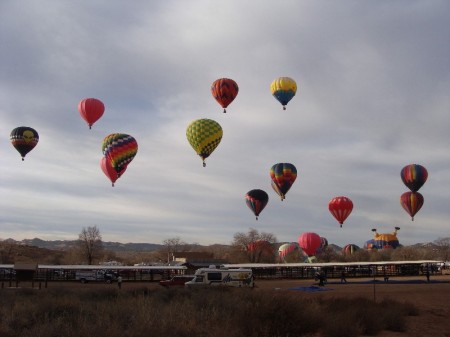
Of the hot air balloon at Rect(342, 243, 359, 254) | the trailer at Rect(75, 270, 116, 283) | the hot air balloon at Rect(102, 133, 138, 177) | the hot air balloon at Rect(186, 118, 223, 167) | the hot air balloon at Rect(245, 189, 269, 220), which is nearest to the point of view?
the hot air balloon at Rect(186, 118, 223, 167)

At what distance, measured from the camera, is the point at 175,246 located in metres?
199

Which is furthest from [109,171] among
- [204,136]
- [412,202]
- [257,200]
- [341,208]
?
[412,202]

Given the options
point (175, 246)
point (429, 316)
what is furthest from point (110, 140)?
point (175, 246)

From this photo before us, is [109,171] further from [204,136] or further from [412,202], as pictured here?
[412,202]

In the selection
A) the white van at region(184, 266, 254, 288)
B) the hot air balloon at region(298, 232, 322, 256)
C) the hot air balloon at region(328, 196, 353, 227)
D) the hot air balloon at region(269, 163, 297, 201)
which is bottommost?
the white van at region(184, 266, 254, 288)

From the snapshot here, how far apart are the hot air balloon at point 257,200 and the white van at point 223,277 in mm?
26841

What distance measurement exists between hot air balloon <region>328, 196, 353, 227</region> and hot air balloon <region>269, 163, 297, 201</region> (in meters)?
10.4

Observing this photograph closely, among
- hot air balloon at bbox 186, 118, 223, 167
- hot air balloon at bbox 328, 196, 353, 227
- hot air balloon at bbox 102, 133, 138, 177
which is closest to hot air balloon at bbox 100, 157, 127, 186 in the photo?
hot air balloon at bbox 102, 133, 138, 177

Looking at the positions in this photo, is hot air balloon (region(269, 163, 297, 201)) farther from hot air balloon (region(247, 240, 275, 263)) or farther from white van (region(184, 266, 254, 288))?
hot air balloon (region(247, 240, 275, 263))

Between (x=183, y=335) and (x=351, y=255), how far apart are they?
13742 centimetres

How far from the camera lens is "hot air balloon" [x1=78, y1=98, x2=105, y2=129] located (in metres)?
51.2

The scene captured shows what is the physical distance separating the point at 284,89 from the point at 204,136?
10733 mm

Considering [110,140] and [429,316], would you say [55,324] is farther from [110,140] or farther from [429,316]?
[110,140]

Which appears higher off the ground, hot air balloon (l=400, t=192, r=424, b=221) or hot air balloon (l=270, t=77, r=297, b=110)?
hot air balloon (l=270, t=77, r=297, b=110)
